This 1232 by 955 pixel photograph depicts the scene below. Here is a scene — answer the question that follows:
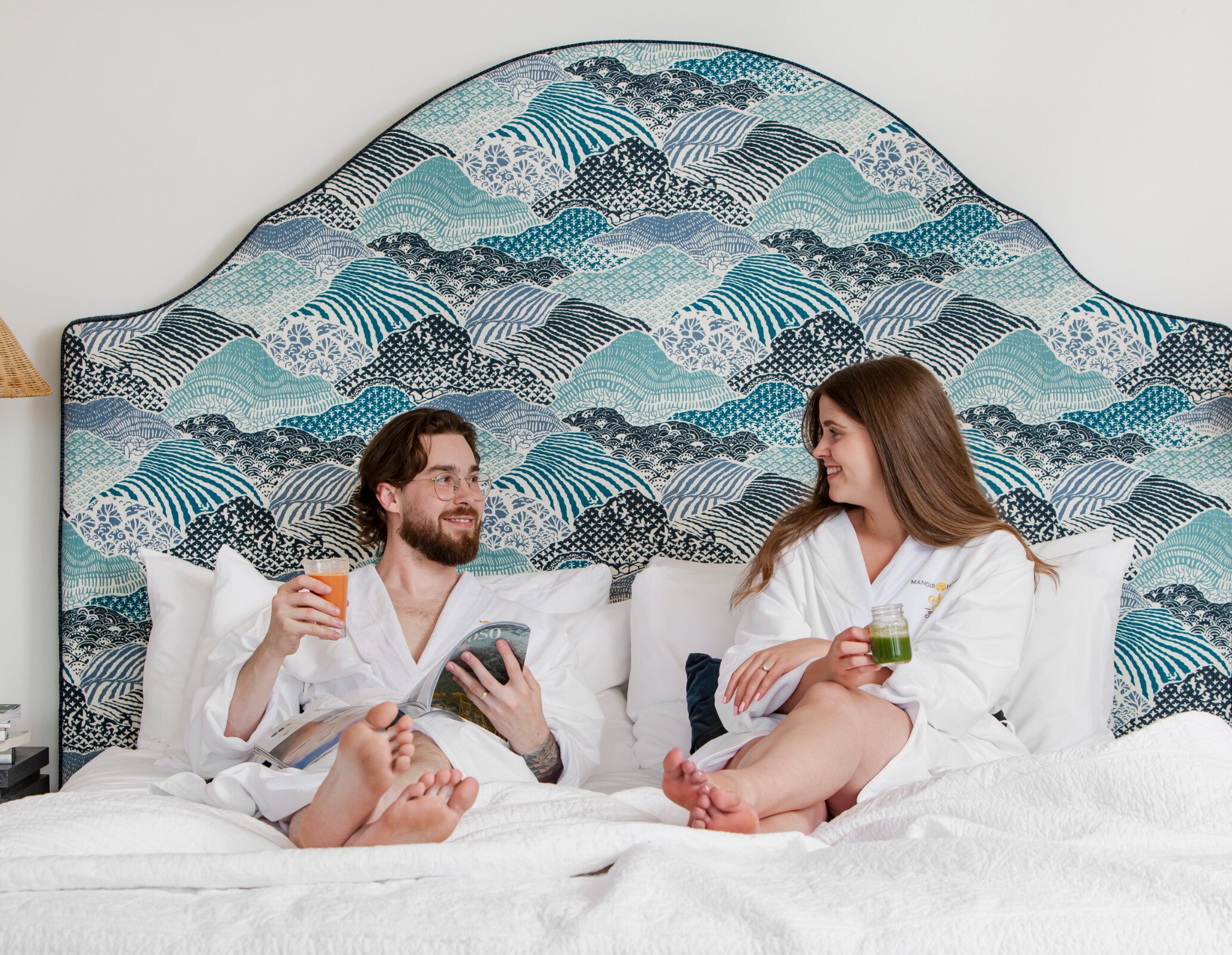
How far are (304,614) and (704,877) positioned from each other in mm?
952

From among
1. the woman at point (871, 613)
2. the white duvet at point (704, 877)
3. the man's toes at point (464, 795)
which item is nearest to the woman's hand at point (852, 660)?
the woman at point (871, 613)

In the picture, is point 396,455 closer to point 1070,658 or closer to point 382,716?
point 382,716

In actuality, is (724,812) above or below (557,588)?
above

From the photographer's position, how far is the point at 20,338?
8.34ft

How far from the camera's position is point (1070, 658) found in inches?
81.3

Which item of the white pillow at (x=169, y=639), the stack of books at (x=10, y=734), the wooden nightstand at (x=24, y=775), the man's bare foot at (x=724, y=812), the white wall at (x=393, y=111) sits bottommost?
the wooden nightstand at (x=24, y=775)

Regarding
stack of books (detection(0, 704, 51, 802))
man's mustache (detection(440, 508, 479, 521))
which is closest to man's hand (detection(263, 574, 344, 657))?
man's mustache (detection(440, 508, 479, 521))

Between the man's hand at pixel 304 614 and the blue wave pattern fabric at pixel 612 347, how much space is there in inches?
29.2

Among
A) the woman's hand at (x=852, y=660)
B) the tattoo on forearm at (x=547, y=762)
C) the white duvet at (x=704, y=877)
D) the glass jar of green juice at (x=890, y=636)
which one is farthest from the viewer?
the tattoo on forearm at (x=547, y=762)

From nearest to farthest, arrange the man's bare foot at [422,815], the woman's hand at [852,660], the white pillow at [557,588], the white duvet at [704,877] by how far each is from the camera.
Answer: the white duvet at [704,877] < the man's bare foot at [422,815] < the woman's hand at [852,660] < the white pillow at [557,588]

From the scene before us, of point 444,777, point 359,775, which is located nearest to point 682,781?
point 444,777

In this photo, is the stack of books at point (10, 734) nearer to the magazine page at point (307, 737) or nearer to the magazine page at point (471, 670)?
the magazine page at point (307, 737)

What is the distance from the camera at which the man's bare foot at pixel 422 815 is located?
4.04 feet

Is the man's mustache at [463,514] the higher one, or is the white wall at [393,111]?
the white wall at [393,111]
